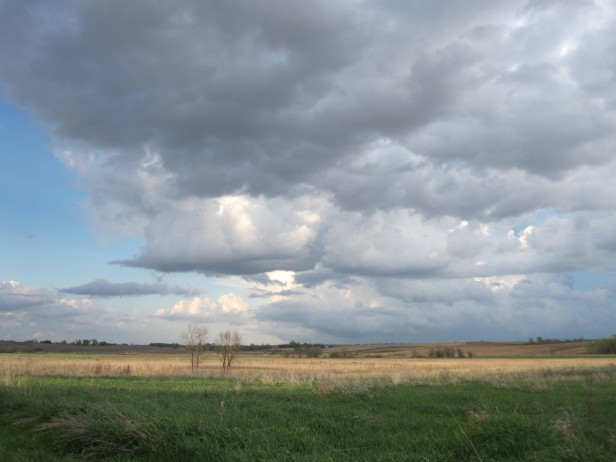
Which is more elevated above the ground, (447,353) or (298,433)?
(298,433)

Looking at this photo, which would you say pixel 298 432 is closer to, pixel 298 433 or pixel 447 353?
pixel 298 433

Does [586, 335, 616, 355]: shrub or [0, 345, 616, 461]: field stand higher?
[0, 345, 616, 461]: field

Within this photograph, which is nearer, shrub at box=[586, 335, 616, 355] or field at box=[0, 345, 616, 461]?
field at box=[0, 345, 616, 461]

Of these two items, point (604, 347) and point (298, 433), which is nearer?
point (298, 433)

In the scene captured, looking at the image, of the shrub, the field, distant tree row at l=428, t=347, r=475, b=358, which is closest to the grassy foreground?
the field

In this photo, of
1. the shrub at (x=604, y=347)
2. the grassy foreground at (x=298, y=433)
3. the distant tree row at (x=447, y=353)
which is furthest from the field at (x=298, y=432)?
the shrub at (x=604, y=347)

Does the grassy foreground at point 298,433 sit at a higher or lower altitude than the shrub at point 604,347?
higher

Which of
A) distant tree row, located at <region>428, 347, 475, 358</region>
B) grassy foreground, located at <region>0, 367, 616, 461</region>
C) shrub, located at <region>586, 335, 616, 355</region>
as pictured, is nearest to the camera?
grassy foreground, located at <region>0, 367, 616, 461</region>

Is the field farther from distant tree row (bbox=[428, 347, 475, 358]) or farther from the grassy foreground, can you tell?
distant tree row (bbox=[428, 347, 475, 358])

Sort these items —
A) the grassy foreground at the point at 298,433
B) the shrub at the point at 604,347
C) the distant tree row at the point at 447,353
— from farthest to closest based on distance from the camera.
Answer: the distant tree row at the point at 447,353 → the shrub at the point at 604,347 → the grassy foreground at the point at 298,433

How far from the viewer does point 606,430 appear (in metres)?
8.98

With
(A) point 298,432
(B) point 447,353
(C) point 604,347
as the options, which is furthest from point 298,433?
(C) point 604,347

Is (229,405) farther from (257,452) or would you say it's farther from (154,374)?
(154,374)

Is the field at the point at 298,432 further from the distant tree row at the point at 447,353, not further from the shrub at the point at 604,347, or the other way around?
the shrub at the point at 604,347
